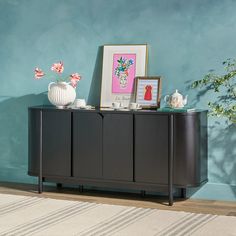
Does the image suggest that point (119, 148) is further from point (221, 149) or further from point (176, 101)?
point (221, 149)

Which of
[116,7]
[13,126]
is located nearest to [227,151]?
[116,7]

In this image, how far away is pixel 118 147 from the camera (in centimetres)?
531

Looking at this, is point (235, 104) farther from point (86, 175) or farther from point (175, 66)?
point (86, 175)

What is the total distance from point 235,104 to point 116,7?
1.38 meters

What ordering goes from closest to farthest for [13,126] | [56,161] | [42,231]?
[42,231], [56,161], [13,126]

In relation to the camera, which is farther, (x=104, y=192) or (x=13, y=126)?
(x=13, y=126)

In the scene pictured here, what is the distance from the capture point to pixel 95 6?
5746 millimetres

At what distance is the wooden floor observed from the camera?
503cm

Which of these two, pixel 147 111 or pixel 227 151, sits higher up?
pixel 147 111

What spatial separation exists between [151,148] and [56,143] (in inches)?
35.1

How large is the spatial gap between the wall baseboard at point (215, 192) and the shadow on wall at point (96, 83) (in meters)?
1.18

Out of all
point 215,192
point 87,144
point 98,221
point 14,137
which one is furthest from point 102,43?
point 98,221

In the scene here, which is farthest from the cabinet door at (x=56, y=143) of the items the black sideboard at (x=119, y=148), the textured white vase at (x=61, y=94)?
the textured white vase at (x=61, y=94)

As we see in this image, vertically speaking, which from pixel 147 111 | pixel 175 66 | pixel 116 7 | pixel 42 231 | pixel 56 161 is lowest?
pixel 42 231
